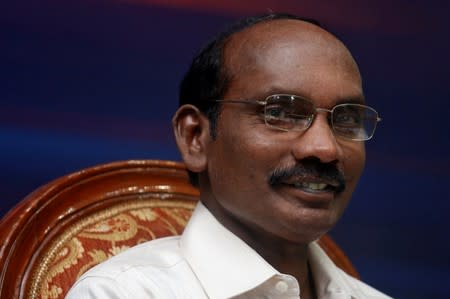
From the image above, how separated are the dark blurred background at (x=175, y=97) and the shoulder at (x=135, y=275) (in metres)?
0.61

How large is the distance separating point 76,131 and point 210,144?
63cm

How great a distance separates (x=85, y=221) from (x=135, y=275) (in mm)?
266

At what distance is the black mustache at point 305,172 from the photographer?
1143mm

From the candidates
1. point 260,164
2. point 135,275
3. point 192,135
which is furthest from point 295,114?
point 135,275

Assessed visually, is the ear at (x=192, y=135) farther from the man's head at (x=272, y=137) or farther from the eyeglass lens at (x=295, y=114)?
the eyeglass lens at (x=295, y=114)

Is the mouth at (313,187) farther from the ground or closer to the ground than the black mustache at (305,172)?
closer to the ground

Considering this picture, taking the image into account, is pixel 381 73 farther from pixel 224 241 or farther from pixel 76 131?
pixel 224 241

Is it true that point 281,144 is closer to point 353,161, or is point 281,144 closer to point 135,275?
point 353,161

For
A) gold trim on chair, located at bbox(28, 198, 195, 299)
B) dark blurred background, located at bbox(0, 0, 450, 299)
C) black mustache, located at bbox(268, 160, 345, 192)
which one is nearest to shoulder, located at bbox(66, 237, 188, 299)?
gold trim on chair, located at bbox(28, 198, 195, 299)

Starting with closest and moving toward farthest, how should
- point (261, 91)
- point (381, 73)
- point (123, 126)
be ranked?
point (261, 91) < point (123, 126) < point (381, 73)

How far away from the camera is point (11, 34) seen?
171 centimetres

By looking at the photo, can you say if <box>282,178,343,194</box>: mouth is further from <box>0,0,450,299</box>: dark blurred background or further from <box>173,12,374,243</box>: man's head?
<box>0,0,450,299</box>: dark blurred background

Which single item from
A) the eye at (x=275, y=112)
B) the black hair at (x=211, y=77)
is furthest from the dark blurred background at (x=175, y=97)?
the eye at (x=275, y=112)

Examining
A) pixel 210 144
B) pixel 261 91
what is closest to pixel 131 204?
pixel 210 144
